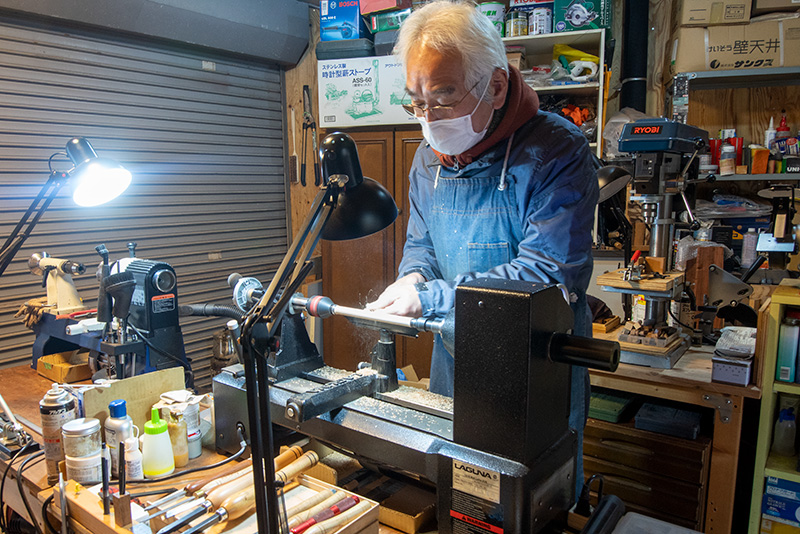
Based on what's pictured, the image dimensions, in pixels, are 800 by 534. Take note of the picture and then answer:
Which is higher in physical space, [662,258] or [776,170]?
[776,170]

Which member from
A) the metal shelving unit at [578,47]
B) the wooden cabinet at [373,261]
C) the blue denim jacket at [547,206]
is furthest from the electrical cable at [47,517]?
the metal shelving unit at [578,47]

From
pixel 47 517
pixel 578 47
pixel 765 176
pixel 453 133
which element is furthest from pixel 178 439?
pixel 578 47

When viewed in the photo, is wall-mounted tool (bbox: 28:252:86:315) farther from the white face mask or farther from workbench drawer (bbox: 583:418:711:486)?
workbench drawer (bbox: 583:418:711:486)

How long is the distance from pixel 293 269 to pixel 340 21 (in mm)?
3269

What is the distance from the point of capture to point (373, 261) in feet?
12.0

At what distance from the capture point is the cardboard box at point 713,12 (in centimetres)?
281

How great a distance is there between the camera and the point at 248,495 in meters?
0.98

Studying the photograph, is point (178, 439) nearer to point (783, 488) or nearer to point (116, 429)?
point (116, 429)

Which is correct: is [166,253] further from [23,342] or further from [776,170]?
[776,170]

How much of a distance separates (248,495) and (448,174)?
1024 mm

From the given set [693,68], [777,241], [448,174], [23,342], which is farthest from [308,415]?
[693,68]

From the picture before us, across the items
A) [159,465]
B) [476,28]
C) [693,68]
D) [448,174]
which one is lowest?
[159,465]

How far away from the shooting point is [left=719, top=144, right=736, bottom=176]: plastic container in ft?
9.50

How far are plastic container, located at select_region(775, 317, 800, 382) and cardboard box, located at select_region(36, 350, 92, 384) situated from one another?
2.36 meters
